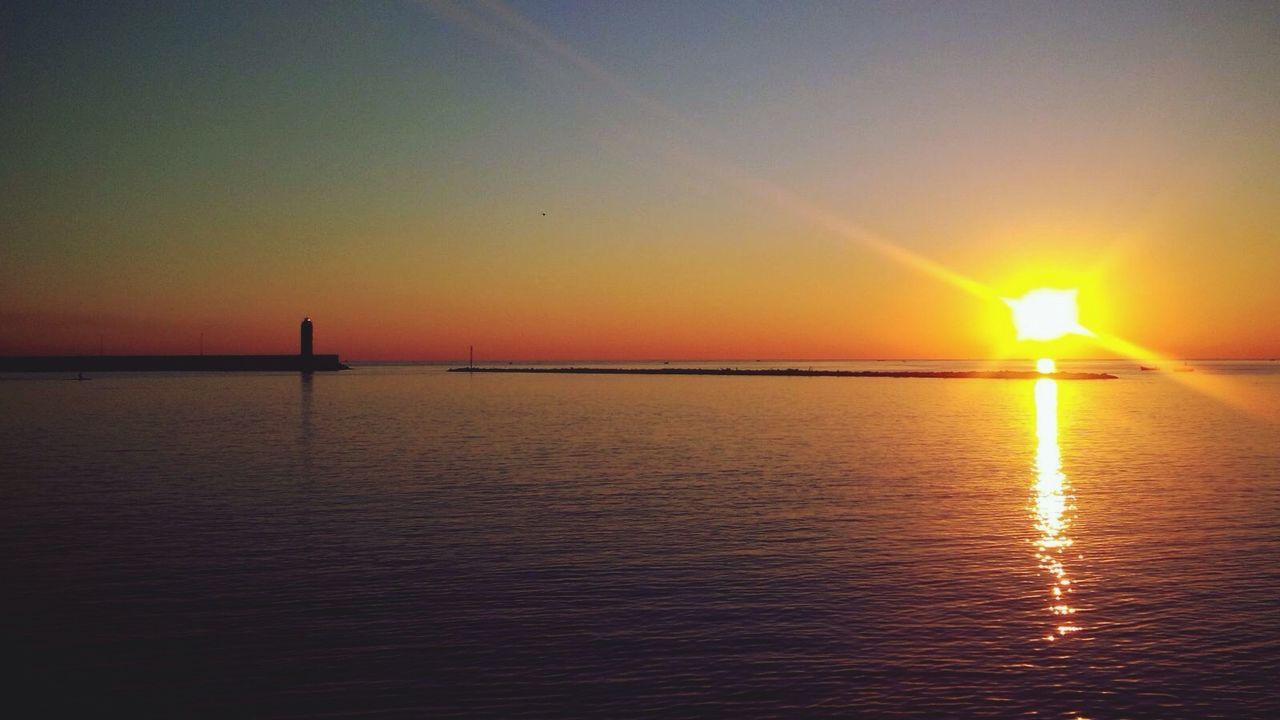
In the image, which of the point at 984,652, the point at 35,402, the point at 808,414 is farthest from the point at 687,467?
the point at 35,402

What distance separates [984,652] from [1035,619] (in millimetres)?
2328

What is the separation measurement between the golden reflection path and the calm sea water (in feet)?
0.46

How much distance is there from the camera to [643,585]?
683 inches

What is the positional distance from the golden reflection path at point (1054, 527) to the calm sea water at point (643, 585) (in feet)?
0.46

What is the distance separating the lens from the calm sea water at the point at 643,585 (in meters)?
12.1

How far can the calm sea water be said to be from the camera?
12062 millimetres

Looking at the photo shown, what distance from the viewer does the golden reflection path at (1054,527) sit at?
1566 cm

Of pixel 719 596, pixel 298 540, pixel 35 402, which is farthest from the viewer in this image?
pixel 35 402

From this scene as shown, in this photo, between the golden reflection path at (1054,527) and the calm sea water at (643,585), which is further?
the golden reflection path at (1054,527)

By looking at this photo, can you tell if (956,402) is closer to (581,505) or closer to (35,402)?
(581,505)

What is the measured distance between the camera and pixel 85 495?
29.0 m

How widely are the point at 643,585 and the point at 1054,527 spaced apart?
12.4m

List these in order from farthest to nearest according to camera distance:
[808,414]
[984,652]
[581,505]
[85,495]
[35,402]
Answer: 1. [35,402]
2. [808,414]
3. [85,495]
4. [581,505]
5. [984,652]

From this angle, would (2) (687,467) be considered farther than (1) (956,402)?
No
